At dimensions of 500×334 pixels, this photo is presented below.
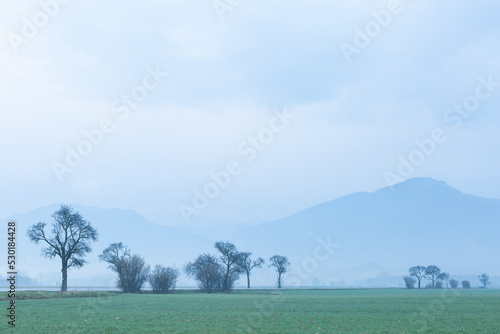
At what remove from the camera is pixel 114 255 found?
376 ft

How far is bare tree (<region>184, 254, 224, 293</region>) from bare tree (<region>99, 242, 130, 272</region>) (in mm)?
17595

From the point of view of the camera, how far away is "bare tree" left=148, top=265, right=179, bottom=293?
356 ft

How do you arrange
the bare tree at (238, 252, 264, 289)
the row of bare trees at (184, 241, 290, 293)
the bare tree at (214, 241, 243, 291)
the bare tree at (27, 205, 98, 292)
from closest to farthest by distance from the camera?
the bare tree at (27, 205, 98, 292), the row of bare trees at (184, 241, 290, 293), the bare tree at (214, 241, 243, 291), the bare tree at (238, 252, 264, 289)

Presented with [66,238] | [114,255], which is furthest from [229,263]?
[66,238]

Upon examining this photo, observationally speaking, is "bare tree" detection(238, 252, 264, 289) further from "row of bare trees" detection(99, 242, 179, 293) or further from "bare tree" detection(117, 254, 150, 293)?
"bare tree" detection(117, 254, 150, 293)

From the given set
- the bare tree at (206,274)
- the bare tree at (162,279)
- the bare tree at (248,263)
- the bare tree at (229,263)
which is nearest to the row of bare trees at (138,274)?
the bare tree at (162,279)

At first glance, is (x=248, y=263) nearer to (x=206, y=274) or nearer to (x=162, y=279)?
(x=206, y=274)

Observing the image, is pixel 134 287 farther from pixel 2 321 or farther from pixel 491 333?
pixel 491 333

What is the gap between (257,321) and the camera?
34906 millimetres

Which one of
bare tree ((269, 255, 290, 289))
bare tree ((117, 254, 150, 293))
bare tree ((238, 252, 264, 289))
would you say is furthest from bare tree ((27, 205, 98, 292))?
bare tree ((269, 255, 290, 289))

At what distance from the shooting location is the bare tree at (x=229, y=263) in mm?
123750

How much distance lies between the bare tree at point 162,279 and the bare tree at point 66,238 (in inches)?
992

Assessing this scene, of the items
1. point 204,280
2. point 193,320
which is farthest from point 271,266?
point 193,320

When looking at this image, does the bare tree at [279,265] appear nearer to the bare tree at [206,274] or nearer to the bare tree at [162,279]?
the bare tree at [206,274]
